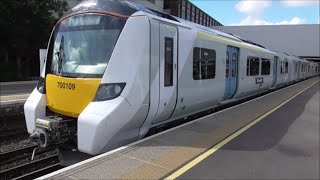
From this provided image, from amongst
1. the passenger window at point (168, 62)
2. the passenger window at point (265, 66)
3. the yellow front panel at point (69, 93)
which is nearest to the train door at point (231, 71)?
the passenger window at point (168, 62)

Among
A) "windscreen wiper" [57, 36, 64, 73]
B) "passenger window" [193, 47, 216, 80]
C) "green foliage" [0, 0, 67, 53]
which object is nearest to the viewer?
"windscreen wiper" [57, 36, 64, 73]

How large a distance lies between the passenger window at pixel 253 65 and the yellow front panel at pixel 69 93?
29.7 ft

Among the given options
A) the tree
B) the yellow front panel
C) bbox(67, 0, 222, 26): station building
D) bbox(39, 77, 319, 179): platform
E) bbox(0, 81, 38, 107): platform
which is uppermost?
bbox(67, 0, 222, 26): station building

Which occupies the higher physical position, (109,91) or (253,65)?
(253,65)

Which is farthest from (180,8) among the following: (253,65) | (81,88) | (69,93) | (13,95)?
(81,88)

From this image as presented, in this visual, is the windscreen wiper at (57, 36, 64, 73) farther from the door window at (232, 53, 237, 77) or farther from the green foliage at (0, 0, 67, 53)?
the green foliage at (0, 0, 67, 53)

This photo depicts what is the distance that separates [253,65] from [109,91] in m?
10.2

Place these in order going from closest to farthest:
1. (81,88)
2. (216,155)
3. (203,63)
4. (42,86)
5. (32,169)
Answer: (216,155), (81,88), (42,86), (32,169), (203,63)

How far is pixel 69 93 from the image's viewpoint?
23.7 ft

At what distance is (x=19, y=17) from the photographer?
30344 millimetres

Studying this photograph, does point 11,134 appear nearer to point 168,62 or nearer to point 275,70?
point 168,62

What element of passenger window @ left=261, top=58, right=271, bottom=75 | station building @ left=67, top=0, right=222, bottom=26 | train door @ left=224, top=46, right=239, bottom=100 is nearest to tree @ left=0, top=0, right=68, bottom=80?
passenger window @ left=261, top=58, right=271, bottom=75

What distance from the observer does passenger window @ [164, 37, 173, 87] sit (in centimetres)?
794

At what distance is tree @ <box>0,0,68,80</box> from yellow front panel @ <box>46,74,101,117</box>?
23.7 meters
